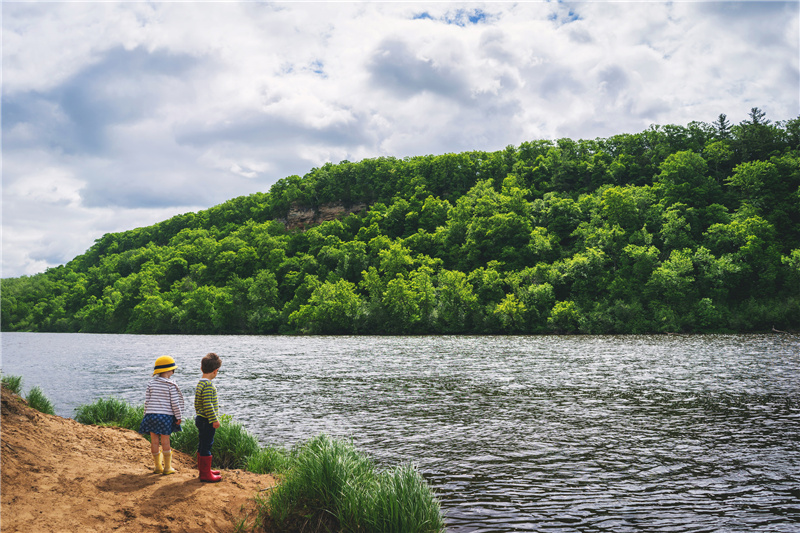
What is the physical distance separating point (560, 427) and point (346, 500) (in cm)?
1104

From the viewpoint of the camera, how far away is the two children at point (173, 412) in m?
8.94

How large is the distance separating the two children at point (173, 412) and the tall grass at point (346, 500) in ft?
5.10

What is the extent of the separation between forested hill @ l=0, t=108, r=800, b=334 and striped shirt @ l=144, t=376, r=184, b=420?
76339 millimetres

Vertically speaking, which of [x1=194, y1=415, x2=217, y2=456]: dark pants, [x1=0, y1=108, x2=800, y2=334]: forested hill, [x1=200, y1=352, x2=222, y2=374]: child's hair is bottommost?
[x1=194, y1=415, x2=217, y2=456]: dark pants

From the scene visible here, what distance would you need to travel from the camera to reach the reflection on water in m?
10.2

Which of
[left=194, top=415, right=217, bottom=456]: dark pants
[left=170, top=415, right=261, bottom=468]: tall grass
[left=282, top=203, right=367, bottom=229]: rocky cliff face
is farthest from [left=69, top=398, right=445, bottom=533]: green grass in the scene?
[left=282, top=203, right=367, bottom=229]: rocky cliff face

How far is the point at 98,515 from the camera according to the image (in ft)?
24.1

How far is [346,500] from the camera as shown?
824 cm

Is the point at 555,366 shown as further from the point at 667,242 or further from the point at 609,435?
the point at 667,242

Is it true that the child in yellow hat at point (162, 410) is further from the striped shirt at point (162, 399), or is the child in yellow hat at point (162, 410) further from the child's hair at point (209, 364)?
the child's hair at point (209, 364)

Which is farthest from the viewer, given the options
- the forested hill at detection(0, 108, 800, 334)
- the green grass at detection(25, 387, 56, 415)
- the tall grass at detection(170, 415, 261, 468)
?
the forested hill at detection(0, 108, 800, 334)

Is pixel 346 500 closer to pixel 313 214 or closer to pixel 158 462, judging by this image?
pixel 158 462

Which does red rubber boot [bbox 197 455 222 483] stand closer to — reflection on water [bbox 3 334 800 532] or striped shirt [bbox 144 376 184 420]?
striped shirt [bbox 144 376 184 420]

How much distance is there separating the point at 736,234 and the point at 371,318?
62691mm
